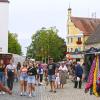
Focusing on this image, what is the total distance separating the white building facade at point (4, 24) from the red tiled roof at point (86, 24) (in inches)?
1623

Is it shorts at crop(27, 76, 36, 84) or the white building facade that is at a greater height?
the white building facade

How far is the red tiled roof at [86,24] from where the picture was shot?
315ft

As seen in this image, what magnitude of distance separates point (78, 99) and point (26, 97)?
2711mm

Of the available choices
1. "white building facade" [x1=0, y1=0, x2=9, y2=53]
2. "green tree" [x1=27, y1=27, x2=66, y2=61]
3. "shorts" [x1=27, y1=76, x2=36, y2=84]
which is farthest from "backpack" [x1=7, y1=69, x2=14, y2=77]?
"green tree" [x1=27, y1=27, x2=66, y2=61]

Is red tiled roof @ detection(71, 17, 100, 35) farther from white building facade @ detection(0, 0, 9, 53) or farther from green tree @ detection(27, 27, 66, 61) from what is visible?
white building facade @ detection(0, 0, 9, 53)

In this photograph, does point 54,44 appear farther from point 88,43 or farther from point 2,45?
point 2,45

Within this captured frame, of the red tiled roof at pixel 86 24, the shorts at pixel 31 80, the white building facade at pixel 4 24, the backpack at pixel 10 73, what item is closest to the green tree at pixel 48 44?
the red tiled roof at pixel 86 24

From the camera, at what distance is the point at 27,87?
24.3 metres

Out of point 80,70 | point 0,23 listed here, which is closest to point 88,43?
point 0,23

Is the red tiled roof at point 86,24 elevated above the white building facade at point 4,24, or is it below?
above

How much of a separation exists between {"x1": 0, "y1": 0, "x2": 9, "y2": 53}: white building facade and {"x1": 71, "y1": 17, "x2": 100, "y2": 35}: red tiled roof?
41213 mm

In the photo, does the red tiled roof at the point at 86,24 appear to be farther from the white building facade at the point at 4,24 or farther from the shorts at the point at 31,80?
the shorts at the point at 31,80

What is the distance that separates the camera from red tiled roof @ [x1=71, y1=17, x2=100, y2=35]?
315 ft

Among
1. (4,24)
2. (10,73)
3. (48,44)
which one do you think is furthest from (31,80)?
(48,44)
